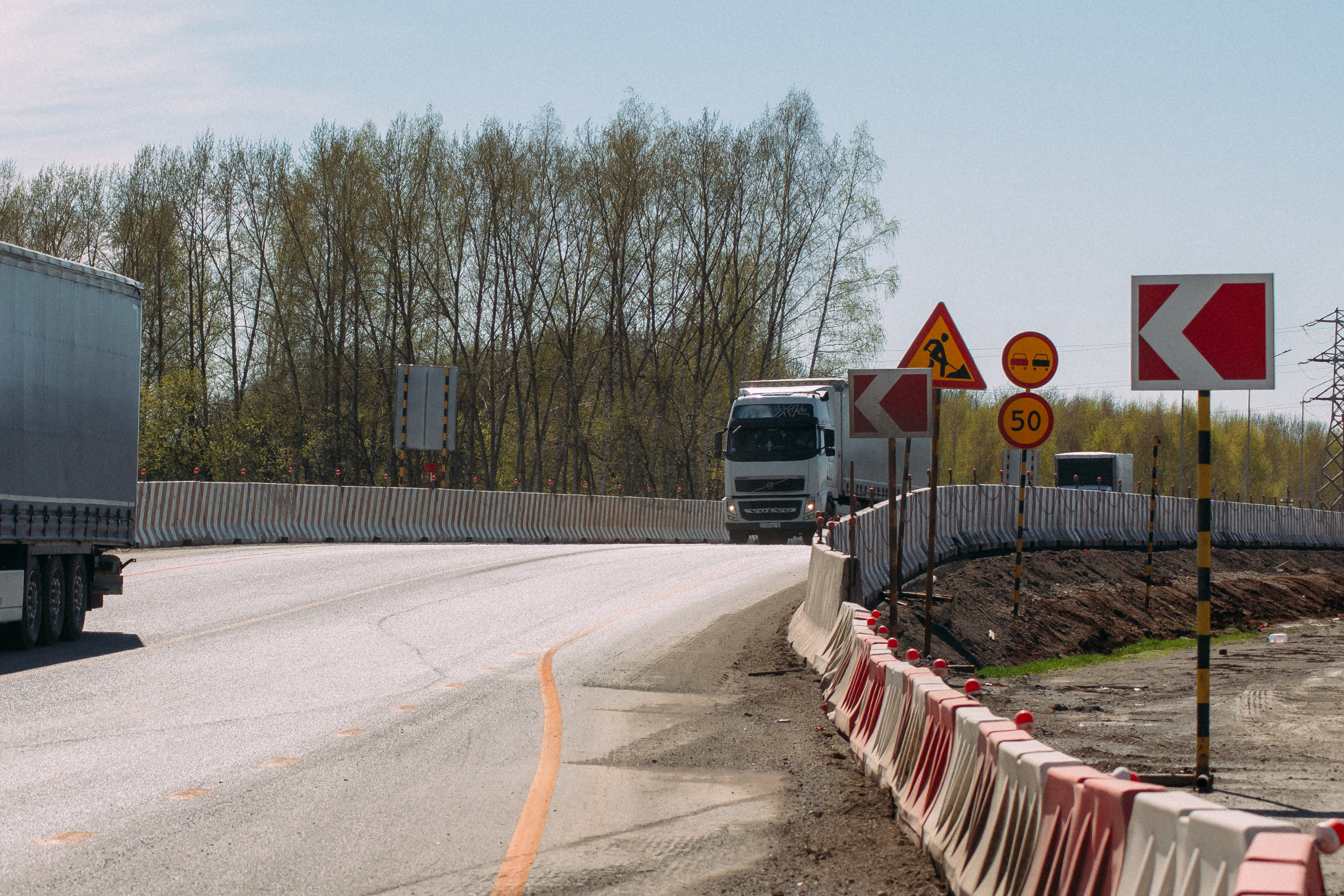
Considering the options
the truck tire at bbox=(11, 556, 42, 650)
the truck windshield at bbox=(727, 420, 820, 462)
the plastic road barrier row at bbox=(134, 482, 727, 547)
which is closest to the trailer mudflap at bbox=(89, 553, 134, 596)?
the truck tire at bbox=(11, 556, 42, 650)

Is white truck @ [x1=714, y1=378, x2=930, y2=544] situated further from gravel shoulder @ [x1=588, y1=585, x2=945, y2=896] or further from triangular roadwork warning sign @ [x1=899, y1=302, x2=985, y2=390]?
triangular roadwork warning sign @ [x1=899, y1=302, x2=985, y2=390]

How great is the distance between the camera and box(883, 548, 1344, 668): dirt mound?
18.4 m

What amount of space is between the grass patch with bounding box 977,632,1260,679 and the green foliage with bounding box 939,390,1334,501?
9415 centimetres

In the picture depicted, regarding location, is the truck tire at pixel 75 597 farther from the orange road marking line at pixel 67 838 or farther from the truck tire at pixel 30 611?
the orange road marking line at pixel 67 838

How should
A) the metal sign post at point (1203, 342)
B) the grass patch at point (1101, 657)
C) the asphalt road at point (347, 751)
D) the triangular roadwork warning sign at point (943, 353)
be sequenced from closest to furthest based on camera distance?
the asphalt road at point (347, 751) < the metal sign post at point (1203, 342) < the triangular roadwork warning sign at point (943, 353) < the grass patch at point (1101, 657)

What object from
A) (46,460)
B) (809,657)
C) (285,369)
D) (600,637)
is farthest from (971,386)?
(285,369)

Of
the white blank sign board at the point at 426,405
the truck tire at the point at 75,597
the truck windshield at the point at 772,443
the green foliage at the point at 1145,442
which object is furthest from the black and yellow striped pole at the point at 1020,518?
the green foliage at the point at 1145,442

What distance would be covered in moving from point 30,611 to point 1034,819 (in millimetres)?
11879

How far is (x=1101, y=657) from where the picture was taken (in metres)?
18.9

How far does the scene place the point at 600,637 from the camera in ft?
51.2

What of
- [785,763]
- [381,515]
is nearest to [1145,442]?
[381,515]

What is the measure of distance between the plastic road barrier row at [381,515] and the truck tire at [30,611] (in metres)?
11.4

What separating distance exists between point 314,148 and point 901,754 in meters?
52.5

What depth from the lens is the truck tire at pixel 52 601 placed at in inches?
560
